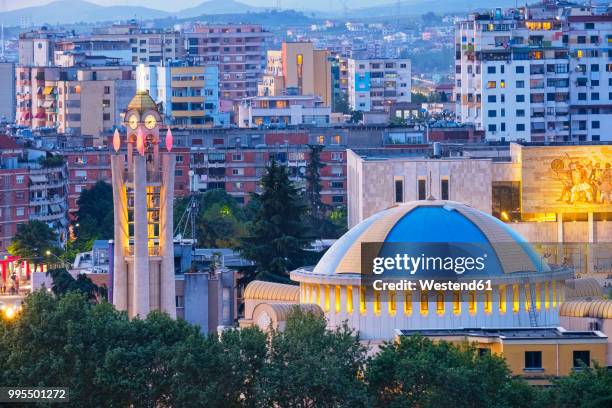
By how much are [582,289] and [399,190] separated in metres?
20.2

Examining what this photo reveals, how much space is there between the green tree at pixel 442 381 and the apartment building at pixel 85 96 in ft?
373

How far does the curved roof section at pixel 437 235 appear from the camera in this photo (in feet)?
234

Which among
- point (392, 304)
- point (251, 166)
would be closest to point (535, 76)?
point (251, 166)

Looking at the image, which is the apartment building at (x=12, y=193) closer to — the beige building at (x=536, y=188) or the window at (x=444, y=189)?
the beige building at (x=536, y=188)

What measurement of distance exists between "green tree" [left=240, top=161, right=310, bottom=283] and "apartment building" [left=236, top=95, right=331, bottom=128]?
77000 millimetres

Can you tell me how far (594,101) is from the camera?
161m

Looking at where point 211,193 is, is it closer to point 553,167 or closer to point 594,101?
point 594,101

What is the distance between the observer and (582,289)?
2975 inches

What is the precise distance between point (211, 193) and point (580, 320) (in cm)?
6823

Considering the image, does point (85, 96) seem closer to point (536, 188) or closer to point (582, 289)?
point (536, 188)

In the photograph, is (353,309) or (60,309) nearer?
(60,309)

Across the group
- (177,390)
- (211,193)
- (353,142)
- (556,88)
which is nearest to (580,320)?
(177,390)

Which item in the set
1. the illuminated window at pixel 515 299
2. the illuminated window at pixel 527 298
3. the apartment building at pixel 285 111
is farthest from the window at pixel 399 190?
the apartment building at pixel 285 111

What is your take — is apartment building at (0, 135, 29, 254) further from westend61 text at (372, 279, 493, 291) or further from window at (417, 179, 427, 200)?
westend61 text at (372, 279, 493, 291)
